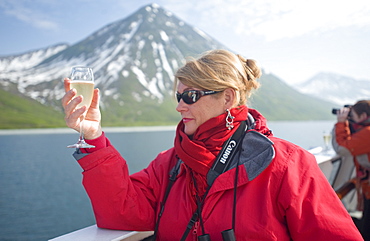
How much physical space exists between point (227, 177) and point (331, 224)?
84 centimetres

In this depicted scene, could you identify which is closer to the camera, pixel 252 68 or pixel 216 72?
pixel 216 72

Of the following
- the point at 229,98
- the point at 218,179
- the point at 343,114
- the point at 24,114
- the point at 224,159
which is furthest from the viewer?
the point at 24,114

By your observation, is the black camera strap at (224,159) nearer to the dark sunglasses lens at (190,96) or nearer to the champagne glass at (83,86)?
the dark sunglasses lens at (190,96)

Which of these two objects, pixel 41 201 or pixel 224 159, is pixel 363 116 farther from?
pixel 41 201

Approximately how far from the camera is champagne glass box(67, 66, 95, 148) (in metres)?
2.54

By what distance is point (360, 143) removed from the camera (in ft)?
20.2

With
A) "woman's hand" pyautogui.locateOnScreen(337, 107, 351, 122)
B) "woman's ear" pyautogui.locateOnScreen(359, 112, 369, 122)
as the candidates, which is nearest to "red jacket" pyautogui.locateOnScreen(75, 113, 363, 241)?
"woman's ear" pyautogui.locateOnScreen(359, 112, 369, 122)

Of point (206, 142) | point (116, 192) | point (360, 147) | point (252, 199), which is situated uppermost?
point (206, 142)

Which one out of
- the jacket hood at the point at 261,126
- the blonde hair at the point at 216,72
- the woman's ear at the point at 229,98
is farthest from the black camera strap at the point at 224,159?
the blonde hair at the point at 216,72

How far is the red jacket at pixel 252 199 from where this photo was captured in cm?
247

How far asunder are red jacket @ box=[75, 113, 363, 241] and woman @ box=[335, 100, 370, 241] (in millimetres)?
3775

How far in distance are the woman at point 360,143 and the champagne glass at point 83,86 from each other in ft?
16.8

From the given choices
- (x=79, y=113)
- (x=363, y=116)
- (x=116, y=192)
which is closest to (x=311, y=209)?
(x=116, y=192)

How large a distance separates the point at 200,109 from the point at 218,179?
679mm
